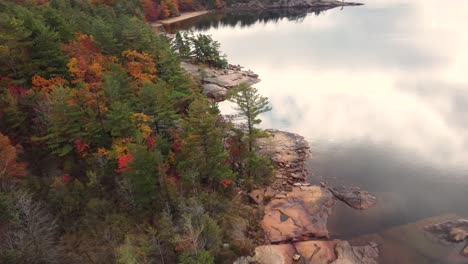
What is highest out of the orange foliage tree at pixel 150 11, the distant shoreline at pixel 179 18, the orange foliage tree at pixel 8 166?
the orange foliage tree at pixel 8 166

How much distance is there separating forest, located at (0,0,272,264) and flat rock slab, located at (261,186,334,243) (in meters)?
1.97

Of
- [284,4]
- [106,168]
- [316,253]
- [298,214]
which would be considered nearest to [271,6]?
[284,4]

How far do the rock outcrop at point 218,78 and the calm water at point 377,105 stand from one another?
425 centimetres

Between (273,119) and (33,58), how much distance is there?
1483 inches

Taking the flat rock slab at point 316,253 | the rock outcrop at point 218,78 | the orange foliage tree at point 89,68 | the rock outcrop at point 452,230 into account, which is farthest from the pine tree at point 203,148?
the rock outcrop at point 218,78

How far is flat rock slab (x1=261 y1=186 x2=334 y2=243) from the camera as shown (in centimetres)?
3444

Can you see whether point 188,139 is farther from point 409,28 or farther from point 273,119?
point 409,28

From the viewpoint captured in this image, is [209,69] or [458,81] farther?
[209,69]

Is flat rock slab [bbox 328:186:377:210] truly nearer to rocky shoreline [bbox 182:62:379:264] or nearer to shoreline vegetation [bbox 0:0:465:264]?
rocky shoreline [bbox 182:62:379:264]

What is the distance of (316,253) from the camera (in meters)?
31.7

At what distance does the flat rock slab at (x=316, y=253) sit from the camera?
30703 mm

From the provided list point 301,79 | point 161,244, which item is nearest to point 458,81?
point 301,79

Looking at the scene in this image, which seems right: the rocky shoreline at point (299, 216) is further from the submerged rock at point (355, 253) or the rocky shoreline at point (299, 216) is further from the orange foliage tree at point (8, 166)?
the orange foliage tree at point (8, 166)

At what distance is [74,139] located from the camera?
32.2 metres
